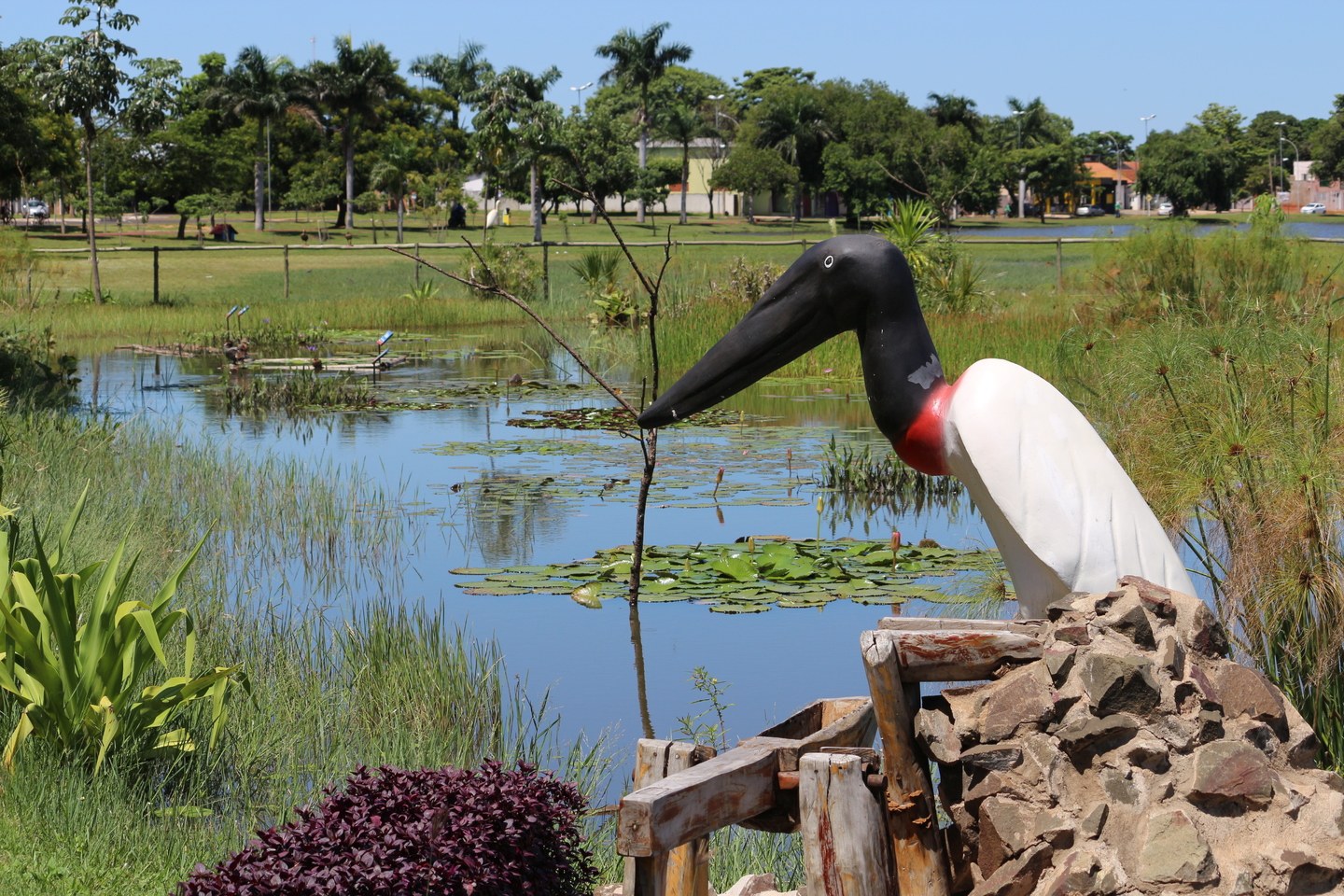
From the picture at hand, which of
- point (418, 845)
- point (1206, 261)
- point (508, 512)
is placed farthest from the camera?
point (1206, 261)

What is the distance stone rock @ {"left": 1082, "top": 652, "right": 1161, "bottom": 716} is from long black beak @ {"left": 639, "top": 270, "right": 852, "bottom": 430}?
4.45 feet

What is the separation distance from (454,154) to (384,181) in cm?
1698

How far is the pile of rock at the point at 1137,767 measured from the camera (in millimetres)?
2779

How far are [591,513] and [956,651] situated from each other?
6759 mm

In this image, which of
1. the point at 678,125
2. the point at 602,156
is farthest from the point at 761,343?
the point at 678,125

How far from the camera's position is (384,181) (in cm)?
5303

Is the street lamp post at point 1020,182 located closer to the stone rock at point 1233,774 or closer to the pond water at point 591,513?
the pond water at point 591,513

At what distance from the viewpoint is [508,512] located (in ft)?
31.5

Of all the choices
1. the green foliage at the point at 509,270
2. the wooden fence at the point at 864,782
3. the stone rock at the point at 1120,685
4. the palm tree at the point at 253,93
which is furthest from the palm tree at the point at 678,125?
the stone rock at the point at 1120,685

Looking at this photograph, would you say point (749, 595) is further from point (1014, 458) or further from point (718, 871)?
point (1014, 458)

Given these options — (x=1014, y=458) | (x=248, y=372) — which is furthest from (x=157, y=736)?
(x=248, y=372)

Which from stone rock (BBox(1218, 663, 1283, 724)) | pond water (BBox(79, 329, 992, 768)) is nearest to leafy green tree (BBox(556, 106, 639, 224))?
pond water (BBox(79, 329, 992, 768))

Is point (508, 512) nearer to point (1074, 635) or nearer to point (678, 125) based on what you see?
point (1074, 635)

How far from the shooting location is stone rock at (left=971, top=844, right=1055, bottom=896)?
285cm
